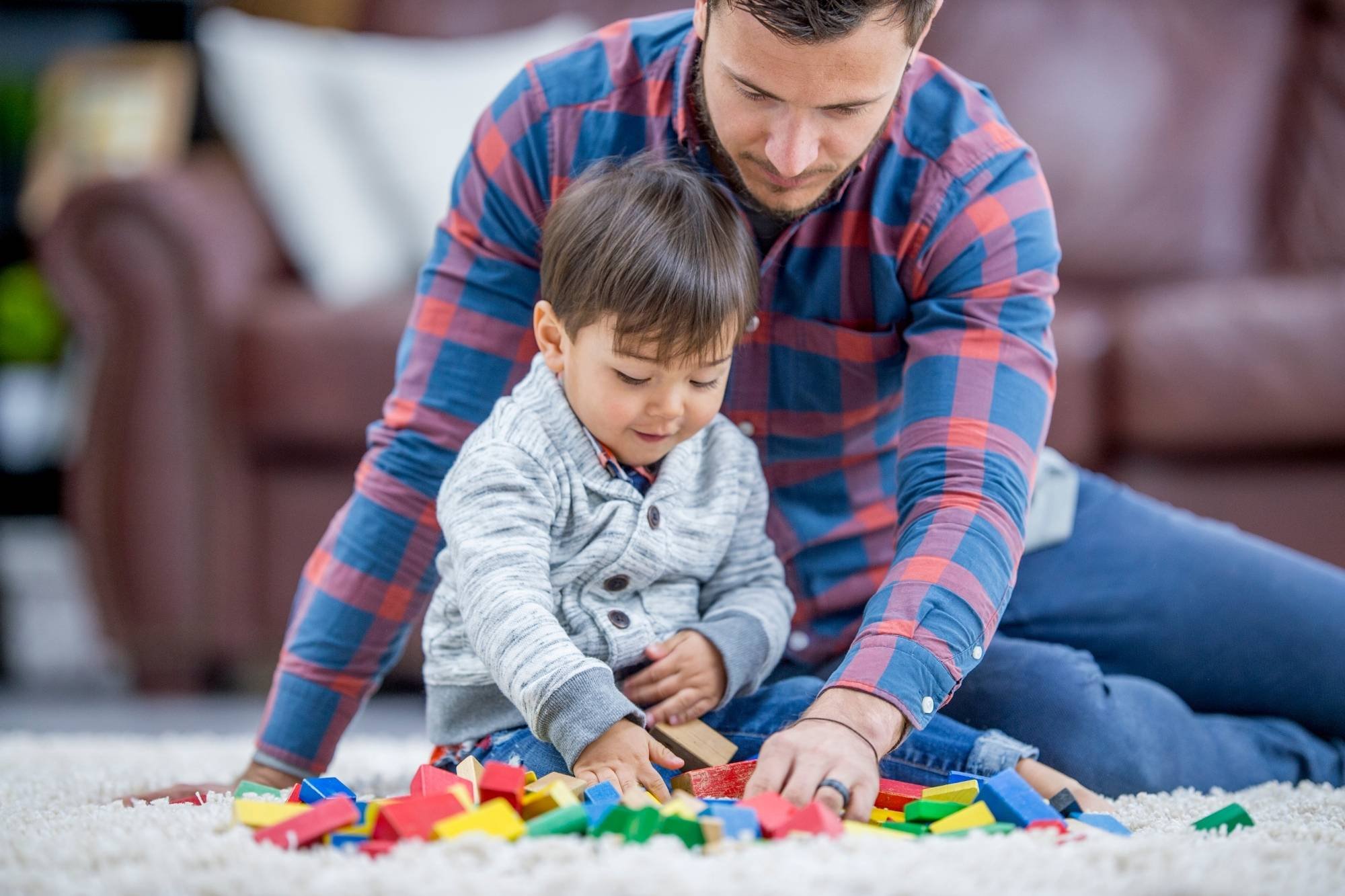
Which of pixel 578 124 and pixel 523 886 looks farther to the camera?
pixel 578 124

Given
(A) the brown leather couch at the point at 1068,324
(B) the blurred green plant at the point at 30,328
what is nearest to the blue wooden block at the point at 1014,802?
(A) the brown leather couch at the point at 1068,324

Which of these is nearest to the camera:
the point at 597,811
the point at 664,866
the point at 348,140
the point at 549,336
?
the point at 664,866

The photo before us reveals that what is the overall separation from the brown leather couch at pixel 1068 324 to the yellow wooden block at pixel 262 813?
4.02 feet

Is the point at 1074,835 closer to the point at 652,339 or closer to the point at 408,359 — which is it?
the point at 652,339

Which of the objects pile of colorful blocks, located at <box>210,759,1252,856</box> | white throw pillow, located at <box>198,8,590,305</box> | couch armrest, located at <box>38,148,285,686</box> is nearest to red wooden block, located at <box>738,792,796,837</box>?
pile of colorful blocks, located at <box>210,759,1252,856</box>

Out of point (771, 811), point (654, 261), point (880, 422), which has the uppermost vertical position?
point (654, 261)

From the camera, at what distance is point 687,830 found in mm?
785

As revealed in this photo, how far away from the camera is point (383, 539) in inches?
47.6

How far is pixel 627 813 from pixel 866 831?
14cm

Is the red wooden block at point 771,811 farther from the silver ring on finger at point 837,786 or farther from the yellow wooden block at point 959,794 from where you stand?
the yellow wooden block at point 959,794

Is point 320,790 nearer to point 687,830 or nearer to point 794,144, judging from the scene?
point 687,830

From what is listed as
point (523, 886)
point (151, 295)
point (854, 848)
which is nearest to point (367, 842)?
point (523, 886)

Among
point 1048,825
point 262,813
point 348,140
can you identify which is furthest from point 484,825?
point 348,140

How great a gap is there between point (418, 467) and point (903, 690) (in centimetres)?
50
